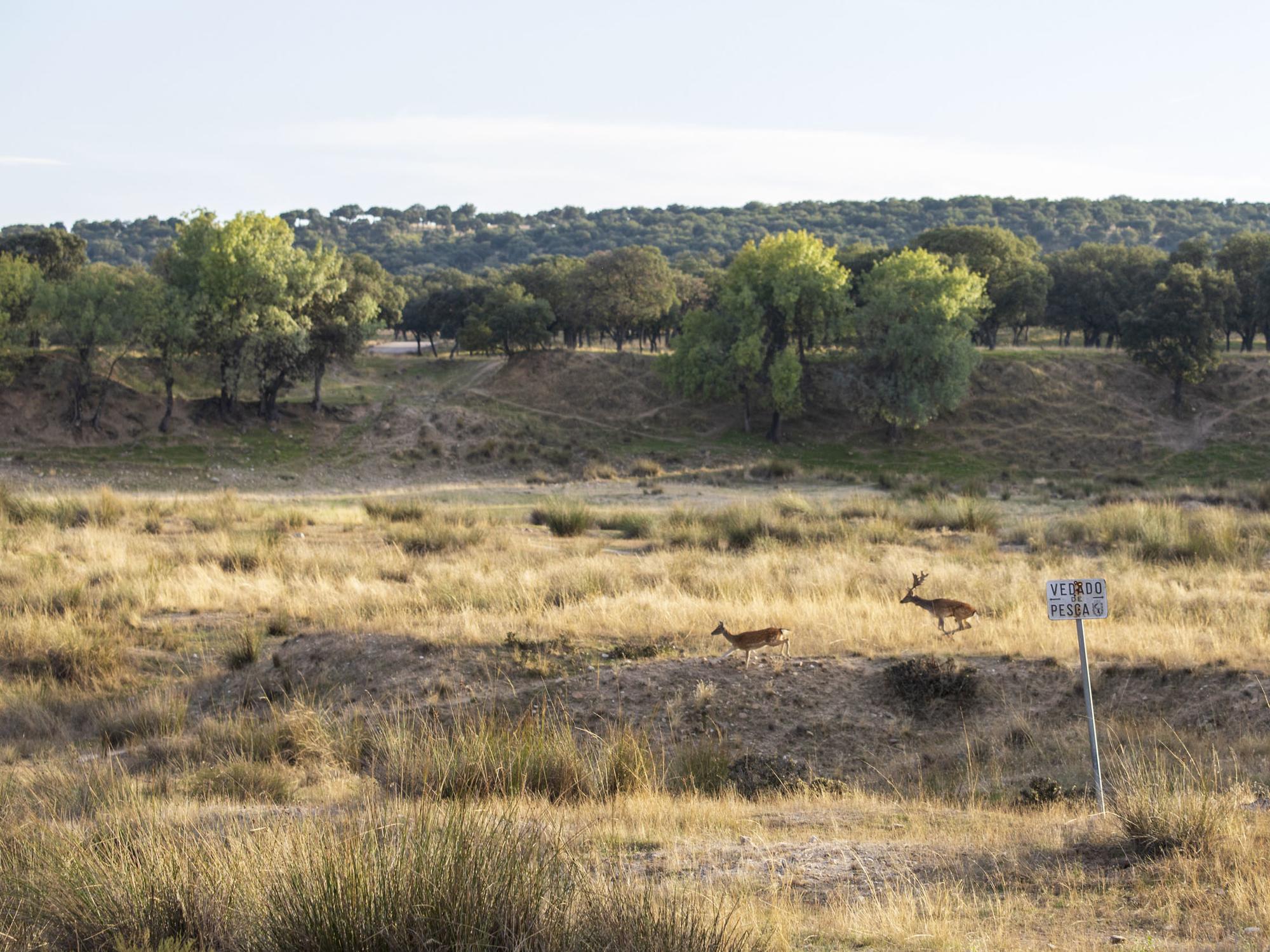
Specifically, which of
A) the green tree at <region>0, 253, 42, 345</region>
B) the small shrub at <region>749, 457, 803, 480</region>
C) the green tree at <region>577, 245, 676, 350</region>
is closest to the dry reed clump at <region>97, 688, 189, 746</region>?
the small shrub at <region>749, 457, 803, 480</region>

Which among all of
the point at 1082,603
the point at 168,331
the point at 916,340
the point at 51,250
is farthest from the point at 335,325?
the point at 1082,603

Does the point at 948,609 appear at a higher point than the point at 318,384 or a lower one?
lower

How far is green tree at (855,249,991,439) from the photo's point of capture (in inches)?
2158

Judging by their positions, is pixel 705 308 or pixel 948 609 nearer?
pixel 948 609

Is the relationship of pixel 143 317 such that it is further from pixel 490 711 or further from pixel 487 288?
pixel 490 711

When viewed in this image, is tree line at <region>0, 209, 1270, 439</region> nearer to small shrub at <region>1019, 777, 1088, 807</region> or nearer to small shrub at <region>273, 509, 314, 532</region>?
small shrub at <region>273, 509, 314, 532</region>

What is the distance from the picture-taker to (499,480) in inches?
1977

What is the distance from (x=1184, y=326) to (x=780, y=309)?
23.1m

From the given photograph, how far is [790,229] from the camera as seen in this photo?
151375 millimetres

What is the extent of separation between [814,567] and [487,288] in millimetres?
62360

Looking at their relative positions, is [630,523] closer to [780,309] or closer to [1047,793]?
[1047,793]

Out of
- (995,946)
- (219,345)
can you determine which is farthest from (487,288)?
(995,946)

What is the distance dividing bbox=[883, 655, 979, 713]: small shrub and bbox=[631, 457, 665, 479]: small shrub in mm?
37490

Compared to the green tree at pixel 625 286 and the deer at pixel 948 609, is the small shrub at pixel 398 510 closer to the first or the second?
the deer at pixel 948 609
